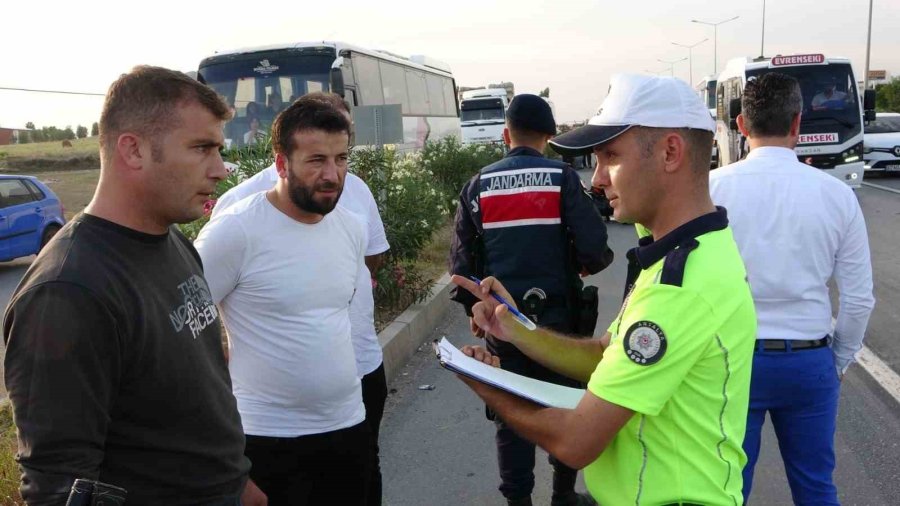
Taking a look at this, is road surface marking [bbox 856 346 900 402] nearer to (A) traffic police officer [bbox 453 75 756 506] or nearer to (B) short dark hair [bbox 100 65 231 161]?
(A) traffic police officer [bbox 453 75 756 506]

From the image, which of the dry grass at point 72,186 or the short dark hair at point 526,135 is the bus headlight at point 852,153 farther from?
the dry grass at point 72,186

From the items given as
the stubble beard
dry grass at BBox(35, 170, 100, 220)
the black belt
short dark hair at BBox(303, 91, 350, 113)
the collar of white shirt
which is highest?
short dark hair at BBox(303, 91, 350, 113)

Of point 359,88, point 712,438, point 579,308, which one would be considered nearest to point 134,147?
point 712,438

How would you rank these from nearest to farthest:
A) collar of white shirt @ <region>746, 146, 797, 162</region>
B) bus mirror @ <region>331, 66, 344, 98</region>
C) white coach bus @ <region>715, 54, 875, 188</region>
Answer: collar of white shirt @ <region>746, 146, 797, 162</region> < bus mirror @ <region>331, 66, 344, 98</region> < white coach bus @ <region>715, 54, 875, 188</region>

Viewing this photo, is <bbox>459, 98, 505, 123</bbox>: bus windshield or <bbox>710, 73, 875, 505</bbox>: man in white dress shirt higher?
<bbox>459, 98, 505, 123</bbox>: bus windshield

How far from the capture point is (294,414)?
277 centimetres

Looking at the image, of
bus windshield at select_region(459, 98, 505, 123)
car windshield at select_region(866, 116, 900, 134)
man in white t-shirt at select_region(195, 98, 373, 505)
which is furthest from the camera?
bus windshield at select_region(459, 98, 505, 123)

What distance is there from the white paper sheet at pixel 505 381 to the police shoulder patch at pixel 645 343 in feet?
1.00

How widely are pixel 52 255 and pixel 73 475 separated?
469 millimetres

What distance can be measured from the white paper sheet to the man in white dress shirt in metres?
1.16

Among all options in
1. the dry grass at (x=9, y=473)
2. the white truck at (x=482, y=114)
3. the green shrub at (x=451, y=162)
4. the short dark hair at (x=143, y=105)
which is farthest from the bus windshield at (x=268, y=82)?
the white truck at (x=482, y=114)

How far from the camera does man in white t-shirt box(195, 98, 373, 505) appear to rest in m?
2.68

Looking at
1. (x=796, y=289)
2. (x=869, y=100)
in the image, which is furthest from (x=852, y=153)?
(x=796, y=289)

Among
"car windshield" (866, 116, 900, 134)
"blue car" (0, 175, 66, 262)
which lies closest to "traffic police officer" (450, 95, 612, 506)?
"blue car" (0, 175, 66, 262)
